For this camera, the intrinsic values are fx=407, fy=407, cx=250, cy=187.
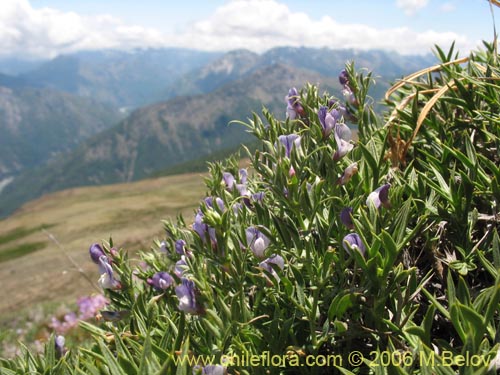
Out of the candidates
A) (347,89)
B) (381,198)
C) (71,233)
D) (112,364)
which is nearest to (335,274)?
(381,198)

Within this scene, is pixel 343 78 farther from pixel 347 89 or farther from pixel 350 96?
pixel 350 96

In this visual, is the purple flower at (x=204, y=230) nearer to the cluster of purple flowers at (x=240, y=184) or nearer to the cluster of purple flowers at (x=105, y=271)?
the cluster of purple flowers at (x=240, y=184)

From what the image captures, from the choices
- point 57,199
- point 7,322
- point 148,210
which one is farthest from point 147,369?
point 57,199

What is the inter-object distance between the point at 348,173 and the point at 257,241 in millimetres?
548

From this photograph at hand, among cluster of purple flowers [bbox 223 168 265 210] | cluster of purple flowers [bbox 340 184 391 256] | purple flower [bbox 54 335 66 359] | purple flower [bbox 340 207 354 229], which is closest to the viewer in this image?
cluster of purple flowers [bbox 340 184 391 256]

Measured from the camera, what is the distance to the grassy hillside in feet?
146

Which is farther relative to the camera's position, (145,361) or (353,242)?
(353,242)

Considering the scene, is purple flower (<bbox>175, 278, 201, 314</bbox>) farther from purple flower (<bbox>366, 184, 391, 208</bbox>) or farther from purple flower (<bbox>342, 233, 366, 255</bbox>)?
purple flower (<bbox>366, 184, 391, 208</bbox>)

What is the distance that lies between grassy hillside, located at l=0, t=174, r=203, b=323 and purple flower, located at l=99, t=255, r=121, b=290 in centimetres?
2351

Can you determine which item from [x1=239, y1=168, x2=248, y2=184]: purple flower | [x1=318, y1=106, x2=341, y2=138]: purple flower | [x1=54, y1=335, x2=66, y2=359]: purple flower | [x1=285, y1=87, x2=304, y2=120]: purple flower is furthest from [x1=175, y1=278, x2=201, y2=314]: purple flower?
[x1=54, y1=335, x2=66, y2=359]: purple flower

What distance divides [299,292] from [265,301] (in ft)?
0.93

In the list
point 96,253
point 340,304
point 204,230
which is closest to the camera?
point 340,304

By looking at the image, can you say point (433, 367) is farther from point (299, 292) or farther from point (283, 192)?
point (283, 192)

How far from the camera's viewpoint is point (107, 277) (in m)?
→ 2.29
